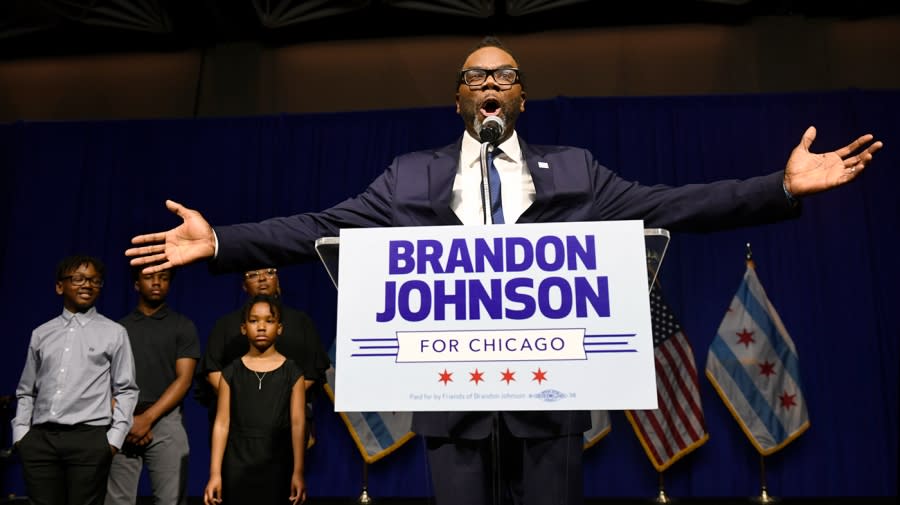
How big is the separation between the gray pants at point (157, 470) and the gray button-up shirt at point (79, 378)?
417 millimetres

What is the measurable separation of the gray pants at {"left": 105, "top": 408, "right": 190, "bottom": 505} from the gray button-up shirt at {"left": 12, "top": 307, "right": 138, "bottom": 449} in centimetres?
42

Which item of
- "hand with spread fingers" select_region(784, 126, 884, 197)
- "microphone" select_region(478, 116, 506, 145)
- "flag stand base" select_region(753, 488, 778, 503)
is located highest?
"microphone" select_region(478, 116, 506, 145)

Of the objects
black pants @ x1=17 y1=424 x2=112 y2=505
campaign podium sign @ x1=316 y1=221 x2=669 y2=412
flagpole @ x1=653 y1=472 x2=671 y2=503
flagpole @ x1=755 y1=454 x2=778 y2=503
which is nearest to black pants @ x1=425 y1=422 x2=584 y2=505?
campaign podium sign @ x1=316 y1=221 x2=669 y2=412

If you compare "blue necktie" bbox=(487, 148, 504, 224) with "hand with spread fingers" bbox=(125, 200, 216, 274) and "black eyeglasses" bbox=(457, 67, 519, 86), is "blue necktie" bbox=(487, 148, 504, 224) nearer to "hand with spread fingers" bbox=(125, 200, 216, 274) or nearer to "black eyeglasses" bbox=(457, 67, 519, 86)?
"black eyeglasses" bbox=(457, 67, 519, 86)

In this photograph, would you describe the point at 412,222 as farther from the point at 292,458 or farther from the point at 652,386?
the point at 292,458

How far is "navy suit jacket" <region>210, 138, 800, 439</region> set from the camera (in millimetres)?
1536

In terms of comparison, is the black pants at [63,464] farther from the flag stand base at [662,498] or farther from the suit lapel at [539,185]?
the flag stand base at [662,498]

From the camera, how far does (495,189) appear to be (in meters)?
1.59

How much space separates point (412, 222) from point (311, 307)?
438 cm

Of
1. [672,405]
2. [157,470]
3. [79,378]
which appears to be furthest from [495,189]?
[672,405]

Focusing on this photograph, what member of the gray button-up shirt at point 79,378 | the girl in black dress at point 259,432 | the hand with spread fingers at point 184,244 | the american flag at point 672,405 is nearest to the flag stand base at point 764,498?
the american flag at point 672,405

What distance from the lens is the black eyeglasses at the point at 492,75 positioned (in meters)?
1.68

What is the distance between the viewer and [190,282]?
6012mm

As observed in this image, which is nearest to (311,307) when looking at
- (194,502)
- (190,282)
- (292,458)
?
(190,282)
